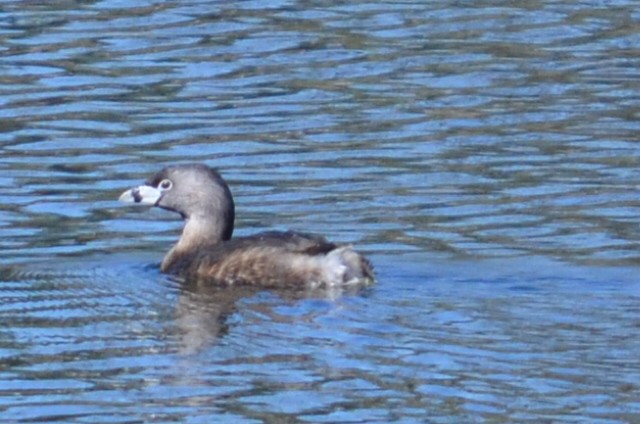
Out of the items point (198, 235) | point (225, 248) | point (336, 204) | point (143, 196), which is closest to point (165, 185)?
point (143, 196)

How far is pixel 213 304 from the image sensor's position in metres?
12.6

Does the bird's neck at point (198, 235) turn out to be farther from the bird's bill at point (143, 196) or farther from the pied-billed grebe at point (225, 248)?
the bird's bill at point (143, 196)

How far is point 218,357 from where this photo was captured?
10977 millimetres

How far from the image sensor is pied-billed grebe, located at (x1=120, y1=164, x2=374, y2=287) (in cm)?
1272

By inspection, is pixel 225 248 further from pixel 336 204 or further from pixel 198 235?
pixel 336 204

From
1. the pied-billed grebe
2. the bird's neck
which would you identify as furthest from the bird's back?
the bird's neck

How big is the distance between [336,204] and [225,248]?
69.9 inches

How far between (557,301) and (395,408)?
238 centimetres

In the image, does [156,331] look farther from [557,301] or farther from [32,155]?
[32,155]

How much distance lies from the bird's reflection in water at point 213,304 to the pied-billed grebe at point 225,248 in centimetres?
7

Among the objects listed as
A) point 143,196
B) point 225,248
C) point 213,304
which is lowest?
point 213,304

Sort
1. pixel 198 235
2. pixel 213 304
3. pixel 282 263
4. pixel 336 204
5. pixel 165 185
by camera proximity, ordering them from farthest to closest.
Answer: pixel 336 204 → pixel 165 185 → pixel 198 235 → pixel 282 263 → pixel 213 304

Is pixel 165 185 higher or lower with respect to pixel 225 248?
higher

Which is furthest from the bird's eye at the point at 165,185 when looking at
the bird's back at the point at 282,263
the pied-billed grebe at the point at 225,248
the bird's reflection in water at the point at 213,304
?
the bird's reflection in water at the point at 213,304
